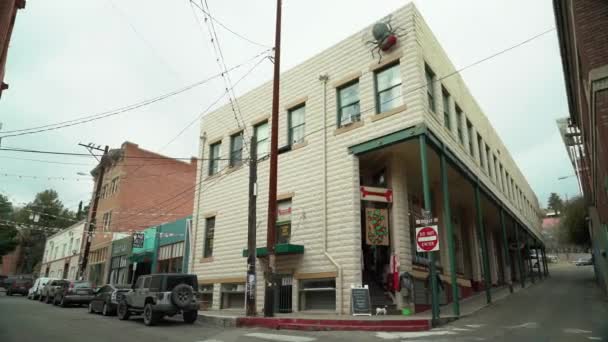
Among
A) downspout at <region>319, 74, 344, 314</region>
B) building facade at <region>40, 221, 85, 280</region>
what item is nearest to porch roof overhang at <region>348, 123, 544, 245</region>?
downspout at <region>319, 74, 344, 314</region>

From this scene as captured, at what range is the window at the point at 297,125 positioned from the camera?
60.5 feet

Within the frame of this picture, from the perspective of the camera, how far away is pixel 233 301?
63.5 ft

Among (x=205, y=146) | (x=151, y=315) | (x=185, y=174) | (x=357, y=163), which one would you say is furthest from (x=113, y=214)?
(x=357, y=163)

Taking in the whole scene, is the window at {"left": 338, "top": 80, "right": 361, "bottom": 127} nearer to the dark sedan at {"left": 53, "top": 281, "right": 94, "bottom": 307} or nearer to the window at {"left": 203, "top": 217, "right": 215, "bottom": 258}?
the window at {"left": 203, "top": 217, "right": 215, "bottom": 258}

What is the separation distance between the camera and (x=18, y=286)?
1474 inches

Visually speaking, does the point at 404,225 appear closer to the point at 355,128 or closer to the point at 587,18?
the point at 355,128

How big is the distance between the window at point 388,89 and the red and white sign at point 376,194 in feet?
10.0

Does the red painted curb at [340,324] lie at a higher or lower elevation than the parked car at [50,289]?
lower

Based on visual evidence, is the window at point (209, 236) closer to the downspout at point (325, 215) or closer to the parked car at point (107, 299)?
the parked car at point (107, 299)

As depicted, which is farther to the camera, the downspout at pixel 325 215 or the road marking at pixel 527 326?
the downspout at pixel 325 215

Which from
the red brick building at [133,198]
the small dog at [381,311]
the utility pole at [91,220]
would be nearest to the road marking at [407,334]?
the small dog at [381,311]

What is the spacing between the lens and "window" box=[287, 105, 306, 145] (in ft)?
60.5

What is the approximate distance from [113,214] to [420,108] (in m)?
31.4

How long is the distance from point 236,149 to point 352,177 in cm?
848
